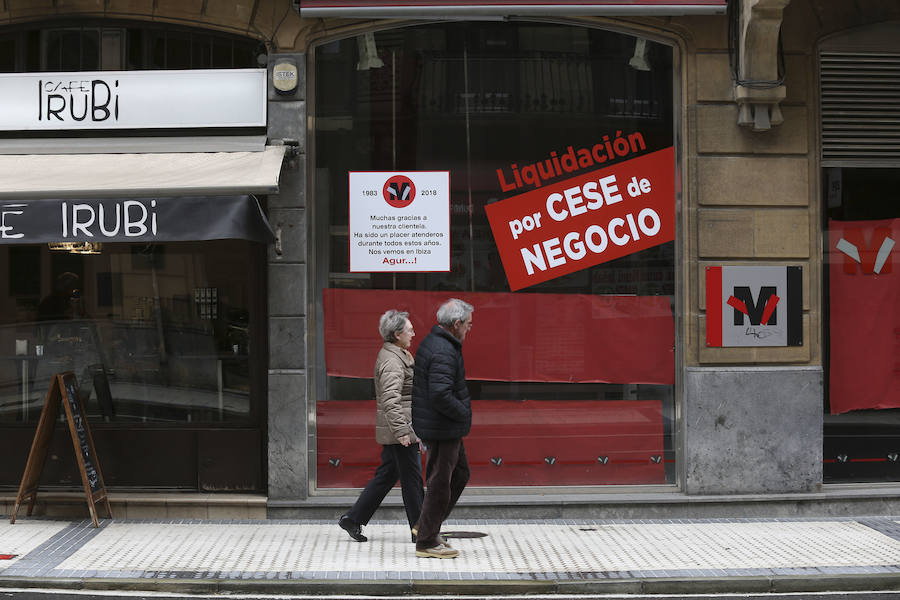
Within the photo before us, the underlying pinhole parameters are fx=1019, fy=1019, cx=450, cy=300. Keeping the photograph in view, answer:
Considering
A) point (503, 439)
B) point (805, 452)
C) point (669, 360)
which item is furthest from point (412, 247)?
point (805, 452)

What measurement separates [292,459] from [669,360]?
351 cm

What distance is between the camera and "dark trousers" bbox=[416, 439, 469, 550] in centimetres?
722

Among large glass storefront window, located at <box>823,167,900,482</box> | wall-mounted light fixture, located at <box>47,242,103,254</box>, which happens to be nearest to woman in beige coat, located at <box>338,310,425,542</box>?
wall-mounted light fixture, located at <box>47,242,103,254</box>

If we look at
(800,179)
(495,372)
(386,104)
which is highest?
(386,104)

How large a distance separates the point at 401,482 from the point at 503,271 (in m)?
2.48

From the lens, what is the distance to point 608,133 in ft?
30.6

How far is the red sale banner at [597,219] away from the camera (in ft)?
30.5

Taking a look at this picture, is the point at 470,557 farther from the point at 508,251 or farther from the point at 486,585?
the point at 508,251

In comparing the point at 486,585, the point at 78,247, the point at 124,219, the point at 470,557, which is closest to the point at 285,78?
the point at 124,219

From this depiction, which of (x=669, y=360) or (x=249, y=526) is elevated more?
(x=669, y=360)

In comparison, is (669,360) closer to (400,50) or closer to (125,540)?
(400,50)

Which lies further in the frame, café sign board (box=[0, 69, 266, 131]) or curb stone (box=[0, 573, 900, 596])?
café sign board (box=[0, 69, 266, 131])

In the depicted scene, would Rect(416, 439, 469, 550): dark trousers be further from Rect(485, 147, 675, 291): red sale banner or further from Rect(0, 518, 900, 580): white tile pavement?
Rect(485, 147, 675, 291): red sale banner

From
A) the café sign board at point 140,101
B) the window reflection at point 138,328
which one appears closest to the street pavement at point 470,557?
the window reflection at point 138,328
